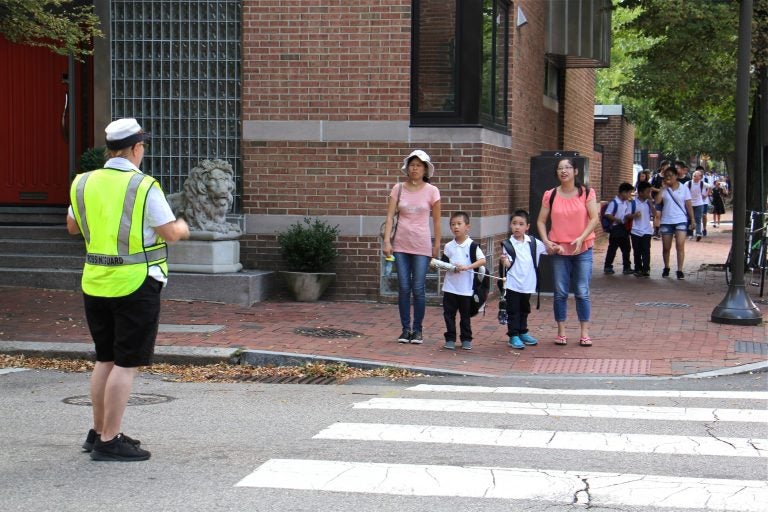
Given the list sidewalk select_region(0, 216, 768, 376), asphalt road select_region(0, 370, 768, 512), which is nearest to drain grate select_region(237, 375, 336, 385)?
asphalt road select_region(0, 370, 768, 512)

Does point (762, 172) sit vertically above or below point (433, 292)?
above

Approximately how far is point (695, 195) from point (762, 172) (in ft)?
27.3

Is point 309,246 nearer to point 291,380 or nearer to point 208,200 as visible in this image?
point 208,200

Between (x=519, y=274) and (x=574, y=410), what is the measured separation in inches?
116

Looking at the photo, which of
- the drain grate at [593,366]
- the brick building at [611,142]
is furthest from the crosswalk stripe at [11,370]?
the brick building at [611,142]

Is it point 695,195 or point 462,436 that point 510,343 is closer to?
point 462,436

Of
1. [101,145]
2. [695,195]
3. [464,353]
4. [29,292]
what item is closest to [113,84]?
[101,145]

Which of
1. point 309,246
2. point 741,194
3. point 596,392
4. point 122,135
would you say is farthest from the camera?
point 309,246

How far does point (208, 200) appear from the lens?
43.2 feet

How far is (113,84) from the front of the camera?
46.5 feet

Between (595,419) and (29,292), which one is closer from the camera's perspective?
(595,419)

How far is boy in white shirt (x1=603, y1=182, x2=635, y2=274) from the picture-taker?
17719 millimetres

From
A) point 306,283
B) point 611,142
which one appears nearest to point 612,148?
point 611,142

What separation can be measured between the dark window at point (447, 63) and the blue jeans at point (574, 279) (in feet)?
10.7
